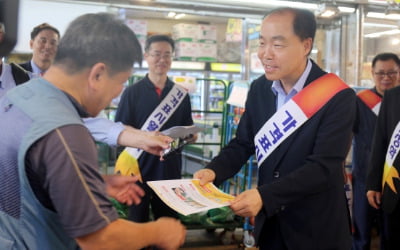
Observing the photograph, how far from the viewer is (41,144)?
39.5 inches

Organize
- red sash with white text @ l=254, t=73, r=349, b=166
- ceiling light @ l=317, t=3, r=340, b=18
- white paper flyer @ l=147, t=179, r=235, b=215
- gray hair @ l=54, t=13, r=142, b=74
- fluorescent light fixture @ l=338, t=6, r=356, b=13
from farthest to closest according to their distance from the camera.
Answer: fluorescent light fixture @ l=338, t=6, r=356, b=13, ceiling light @ l=317, t=3, r=340, b=18, red sash with white text @ l=254, t=73, r=349, b=166, white paper flyer @ l=147, t=179, r=235, b=215, gray hair @ l=54, t=13, r=142, b=74

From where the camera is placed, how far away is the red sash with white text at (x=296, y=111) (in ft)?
6.50

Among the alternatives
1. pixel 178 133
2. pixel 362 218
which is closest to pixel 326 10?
pixel 362 218

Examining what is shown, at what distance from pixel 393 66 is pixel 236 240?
7.67ft

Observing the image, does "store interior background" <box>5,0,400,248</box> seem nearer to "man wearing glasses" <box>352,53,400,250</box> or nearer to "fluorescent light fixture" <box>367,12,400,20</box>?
"fluorescent light fixture" <box>367,12,400,20</box>

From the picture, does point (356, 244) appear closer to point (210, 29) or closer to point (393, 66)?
point (393, 66)

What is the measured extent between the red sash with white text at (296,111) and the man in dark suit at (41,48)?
2112mm

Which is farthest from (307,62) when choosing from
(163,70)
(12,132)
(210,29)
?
(210,29)

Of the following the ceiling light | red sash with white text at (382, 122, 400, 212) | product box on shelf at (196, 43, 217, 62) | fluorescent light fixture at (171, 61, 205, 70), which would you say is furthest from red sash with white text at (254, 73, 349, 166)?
fluorescent light fixture at (171, 61, 205, 70)

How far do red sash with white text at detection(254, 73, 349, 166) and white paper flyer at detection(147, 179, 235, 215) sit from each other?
1.16ft

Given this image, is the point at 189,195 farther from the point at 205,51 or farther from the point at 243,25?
the point at 205,51

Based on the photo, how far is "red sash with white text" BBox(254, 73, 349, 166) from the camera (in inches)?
78.0

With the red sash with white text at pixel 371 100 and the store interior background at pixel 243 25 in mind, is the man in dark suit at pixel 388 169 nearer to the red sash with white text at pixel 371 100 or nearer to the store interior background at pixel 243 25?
the red sash with white text at pixel 371 100

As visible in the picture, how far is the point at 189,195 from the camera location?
1.76 meters
